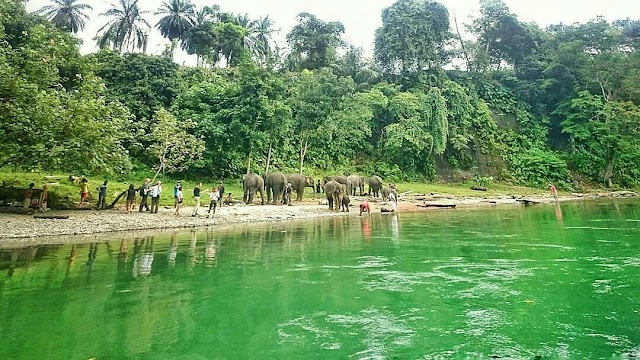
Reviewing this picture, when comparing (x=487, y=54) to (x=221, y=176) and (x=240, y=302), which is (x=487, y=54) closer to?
(x=221, y=176)

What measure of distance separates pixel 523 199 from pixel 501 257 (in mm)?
29510

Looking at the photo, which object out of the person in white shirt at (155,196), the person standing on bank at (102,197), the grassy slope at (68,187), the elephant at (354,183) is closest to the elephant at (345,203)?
the elephant at (354,183)

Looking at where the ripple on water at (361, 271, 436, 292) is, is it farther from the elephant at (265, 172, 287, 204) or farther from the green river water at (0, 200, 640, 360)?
the elephant at (265, 172, 287, 204)

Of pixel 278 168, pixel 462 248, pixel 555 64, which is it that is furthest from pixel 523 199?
pixel 555 64

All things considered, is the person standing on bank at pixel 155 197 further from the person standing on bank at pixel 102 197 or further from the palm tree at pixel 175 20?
the palm tree at pixel 175 20

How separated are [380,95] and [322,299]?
146ft

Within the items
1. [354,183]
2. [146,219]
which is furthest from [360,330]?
[354,183]

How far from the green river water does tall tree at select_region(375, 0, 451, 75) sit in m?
45.0

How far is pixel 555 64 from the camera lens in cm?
6259

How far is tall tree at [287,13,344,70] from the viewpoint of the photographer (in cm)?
5941

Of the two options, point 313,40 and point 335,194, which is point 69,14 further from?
point 335,194

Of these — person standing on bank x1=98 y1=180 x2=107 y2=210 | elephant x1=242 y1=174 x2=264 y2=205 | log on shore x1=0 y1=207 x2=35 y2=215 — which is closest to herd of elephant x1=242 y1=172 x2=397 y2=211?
elephant x1=242 y1=174 x2=264 y2=205

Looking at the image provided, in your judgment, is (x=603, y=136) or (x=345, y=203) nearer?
(x=345, y=203)

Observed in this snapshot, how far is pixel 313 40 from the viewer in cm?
5928
